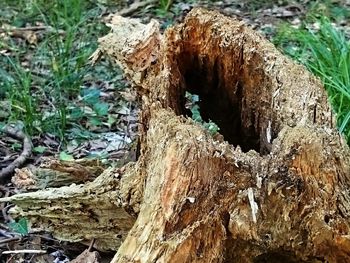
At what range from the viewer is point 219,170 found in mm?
1784

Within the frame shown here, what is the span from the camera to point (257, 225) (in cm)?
177

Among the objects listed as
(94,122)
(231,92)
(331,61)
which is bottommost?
(94,122)

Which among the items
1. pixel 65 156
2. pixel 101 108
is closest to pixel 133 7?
pixel 101 108

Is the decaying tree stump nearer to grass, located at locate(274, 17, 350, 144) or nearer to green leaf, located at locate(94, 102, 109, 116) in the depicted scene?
grass, located at locate(274, 17, 350, 144)

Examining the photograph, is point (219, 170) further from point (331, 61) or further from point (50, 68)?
point (50, 68)

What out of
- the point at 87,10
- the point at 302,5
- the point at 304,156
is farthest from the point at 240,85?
the point at 302,5

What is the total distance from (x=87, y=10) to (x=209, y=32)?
281cm

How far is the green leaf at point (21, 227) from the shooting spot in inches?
100

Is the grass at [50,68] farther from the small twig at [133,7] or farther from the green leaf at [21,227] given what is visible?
the green leaf at [21,227]

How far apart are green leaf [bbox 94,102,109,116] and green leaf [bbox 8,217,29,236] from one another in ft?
3.68

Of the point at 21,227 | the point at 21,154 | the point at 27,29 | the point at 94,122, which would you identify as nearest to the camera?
the point at 21,227

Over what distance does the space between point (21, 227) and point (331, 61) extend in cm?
163

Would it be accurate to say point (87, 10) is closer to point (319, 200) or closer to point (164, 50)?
point (164, 50)

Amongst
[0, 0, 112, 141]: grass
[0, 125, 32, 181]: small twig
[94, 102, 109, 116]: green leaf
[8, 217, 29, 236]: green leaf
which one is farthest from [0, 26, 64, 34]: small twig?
[8, 217, 29, 236]: green leaf
